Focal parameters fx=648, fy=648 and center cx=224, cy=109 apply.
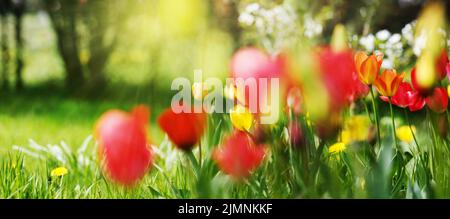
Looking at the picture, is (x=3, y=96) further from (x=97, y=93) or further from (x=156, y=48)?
(x=156, y=48)


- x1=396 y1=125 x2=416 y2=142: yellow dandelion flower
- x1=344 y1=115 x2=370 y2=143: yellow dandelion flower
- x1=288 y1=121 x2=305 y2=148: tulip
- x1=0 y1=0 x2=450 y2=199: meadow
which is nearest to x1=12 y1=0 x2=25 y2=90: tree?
x1=0 y1=0 x2=450 y2=199: meadow

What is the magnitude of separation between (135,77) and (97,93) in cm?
33

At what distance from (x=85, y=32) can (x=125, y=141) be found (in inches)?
131

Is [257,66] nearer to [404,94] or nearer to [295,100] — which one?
[295,100]

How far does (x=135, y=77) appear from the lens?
3.88 m

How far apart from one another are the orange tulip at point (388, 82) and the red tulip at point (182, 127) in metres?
0.32

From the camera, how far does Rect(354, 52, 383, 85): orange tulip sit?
869 millimetres

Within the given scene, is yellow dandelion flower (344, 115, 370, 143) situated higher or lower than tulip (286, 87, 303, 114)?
lower

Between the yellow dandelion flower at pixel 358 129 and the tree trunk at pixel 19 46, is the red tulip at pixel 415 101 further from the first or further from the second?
the tree trunk at pixel 19 46

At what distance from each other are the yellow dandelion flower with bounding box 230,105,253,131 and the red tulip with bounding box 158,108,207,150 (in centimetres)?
16

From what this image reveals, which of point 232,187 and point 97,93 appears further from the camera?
point 97,93

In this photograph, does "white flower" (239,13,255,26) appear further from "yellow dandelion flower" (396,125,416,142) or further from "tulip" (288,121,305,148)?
"tulip" (288,121,305,148)

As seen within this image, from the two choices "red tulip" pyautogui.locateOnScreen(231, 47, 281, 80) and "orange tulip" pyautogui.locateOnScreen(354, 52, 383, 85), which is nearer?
"red tulip" pyautogui.locateOnScreen(231, 47, 281, 80)
